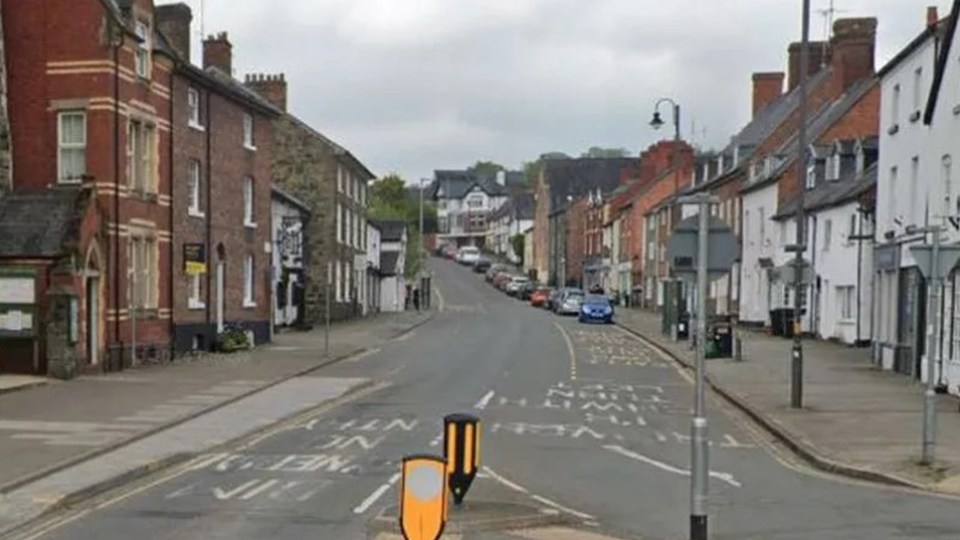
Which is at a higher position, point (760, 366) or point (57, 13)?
point (57, 13)

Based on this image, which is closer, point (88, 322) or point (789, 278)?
point (789, 278)

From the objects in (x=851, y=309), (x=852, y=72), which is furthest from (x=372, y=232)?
(x=851, y=309)

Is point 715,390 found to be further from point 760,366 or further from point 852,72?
point 852,72

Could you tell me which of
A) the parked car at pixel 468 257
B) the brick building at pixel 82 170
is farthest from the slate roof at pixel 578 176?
the brick building at pixel 82 170

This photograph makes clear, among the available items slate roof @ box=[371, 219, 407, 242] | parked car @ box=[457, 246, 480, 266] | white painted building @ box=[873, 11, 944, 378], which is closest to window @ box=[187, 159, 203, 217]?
white painted building @ box=[873, 11, 944, 378]

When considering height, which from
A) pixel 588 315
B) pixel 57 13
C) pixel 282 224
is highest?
pixel 57 13

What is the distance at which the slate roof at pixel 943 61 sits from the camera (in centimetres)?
2653

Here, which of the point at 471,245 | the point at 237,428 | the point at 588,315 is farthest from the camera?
the point at 471,245

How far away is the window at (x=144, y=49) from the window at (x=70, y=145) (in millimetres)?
2454

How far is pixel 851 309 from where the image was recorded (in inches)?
1784

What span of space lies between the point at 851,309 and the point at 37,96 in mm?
30589

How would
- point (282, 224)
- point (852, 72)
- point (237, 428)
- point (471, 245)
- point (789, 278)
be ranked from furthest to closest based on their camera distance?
point (471, 245), point (852, 72), point (282, 224), point (789, 278), point (237, 428)

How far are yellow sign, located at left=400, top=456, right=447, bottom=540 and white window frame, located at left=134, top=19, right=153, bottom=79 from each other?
1005 inches

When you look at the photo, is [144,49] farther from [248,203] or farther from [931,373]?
[931,373]
